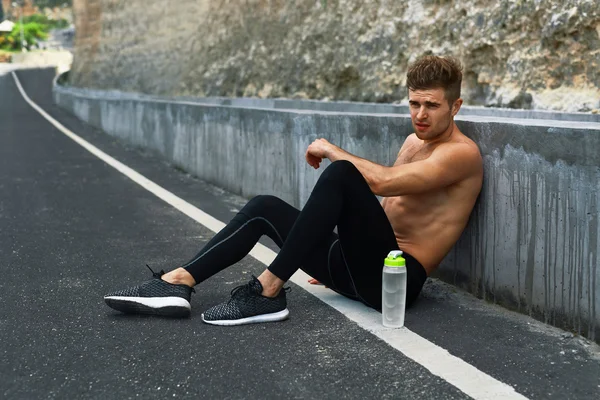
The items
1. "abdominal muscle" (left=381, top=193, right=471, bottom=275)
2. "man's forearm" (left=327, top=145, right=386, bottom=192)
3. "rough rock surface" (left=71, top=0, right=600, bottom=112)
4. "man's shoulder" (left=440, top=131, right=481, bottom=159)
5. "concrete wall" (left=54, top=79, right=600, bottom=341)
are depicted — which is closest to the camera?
"concrete wall" (left=54, top=79, right=600, bottom=341)

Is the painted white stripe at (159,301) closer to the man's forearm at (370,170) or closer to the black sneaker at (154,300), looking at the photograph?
the black sneaker at (154,300)

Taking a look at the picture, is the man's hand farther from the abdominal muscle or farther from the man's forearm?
the abdominal muscle

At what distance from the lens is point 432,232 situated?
500cm

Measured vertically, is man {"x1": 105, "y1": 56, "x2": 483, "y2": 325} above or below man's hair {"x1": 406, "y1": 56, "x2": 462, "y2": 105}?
below

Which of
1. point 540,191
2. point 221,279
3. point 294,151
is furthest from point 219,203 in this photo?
point 540,191

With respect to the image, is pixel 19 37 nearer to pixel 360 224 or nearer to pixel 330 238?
pixel 330 238

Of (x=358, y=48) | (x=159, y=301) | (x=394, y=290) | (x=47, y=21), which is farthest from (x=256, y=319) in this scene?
(x=47, y=21)

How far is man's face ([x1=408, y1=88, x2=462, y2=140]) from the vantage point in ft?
15.7

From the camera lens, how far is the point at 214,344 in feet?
14.7

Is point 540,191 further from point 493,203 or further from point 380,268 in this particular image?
point 380,268

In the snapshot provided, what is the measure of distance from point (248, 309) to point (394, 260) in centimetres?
81

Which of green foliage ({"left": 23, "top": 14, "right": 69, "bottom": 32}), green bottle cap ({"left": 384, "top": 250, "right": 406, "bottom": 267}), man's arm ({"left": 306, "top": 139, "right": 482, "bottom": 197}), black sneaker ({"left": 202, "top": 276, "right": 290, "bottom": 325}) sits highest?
green foliage ({"left": 23, "top": 14, "right": 69, "bottom": 32})

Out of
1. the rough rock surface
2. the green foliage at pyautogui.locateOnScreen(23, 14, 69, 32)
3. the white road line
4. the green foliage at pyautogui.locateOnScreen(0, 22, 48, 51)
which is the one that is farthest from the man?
the green foliage at pyautogui.locateOnScreen(23, 14, 69, 32)

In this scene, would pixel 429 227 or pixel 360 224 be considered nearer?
pixel 360 224
